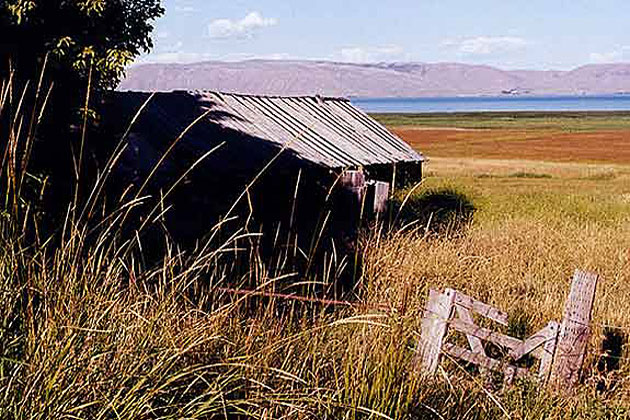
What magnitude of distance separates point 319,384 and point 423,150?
2120 inches

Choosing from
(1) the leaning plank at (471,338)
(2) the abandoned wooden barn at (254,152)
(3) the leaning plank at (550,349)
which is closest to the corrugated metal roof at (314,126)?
(2) the abandoned wooden barn at (254,152)

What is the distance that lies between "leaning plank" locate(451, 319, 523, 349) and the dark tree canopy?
5323 millimetres

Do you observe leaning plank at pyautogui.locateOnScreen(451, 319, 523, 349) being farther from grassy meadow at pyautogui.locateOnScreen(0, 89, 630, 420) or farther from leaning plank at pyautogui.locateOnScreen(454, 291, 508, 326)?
grassy meadow at pyautogui.locateOnScreen(0, 89, 630, 420)

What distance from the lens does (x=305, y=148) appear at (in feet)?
73.0

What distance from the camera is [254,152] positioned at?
20094 millimetres

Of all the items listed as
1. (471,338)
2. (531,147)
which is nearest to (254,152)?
(471,338)

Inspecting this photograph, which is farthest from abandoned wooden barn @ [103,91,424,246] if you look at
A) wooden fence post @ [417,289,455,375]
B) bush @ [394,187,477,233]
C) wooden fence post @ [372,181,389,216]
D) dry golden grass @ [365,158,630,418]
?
wooden fence post @ [417,289,455,375]

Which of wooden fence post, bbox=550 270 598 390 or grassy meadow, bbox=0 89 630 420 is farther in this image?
wooden fence post, bbox=550 270 598 390

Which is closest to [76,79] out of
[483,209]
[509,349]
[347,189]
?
[347,189]

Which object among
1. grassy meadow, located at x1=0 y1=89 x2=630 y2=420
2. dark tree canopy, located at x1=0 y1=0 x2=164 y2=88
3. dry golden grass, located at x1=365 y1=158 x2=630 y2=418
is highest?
dark tree canopy, located at x1=0 y1=0 x2=164 y2=88

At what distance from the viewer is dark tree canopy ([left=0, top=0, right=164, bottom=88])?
9570 mm

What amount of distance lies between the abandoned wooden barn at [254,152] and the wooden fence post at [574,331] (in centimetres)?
482

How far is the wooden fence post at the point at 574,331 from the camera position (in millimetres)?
5570

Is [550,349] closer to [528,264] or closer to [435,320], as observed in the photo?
[435,320]
